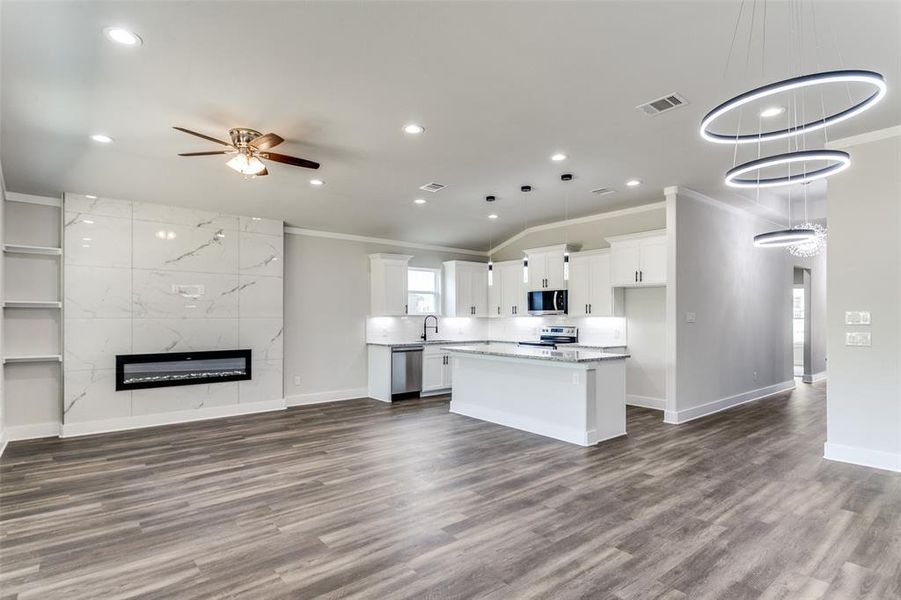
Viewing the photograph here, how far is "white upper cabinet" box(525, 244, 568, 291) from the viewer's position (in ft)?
25.3

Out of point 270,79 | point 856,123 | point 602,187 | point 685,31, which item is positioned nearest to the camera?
point 685,31

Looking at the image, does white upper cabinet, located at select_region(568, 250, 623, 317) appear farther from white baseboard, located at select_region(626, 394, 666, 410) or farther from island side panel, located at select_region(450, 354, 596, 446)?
island side panel, located at select_region(450, 354, 596, 446)

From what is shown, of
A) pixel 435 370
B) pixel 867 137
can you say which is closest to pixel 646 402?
pixel 435 370

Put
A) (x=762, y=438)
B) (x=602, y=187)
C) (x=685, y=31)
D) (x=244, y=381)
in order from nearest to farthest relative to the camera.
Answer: (x=685, y=31)
(x=762, y=438)
(x=602, y=187)
(x=244, y=381)

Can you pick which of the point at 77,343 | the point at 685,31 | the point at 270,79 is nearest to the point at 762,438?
the point at 685,31

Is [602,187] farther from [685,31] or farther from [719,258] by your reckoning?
[685,31]

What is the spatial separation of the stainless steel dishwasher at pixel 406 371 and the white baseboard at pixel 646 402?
3428 mm

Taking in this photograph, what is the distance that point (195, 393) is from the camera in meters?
6.17

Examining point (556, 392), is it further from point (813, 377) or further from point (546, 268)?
point (813, 377)

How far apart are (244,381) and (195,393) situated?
63cm

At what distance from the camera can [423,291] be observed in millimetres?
8758

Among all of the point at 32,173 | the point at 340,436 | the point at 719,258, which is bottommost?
the point at 340,436

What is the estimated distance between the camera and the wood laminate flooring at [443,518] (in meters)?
2.44

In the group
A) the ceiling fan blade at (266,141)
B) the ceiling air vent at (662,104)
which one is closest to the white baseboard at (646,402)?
the ceiling air vent at (662,104)
